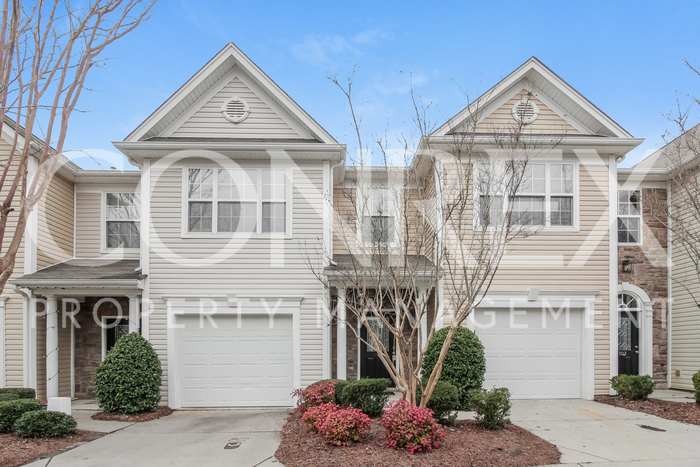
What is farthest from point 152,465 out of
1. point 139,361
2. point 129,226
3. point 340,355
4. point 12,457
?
point 129,226

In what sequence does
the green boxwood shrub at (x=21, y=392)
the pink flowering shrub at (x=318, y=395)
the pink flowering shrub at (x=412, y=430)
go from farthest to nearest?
the green boxwood shrub at (x=21, y=392), the pink flowering shrub at (x=318, y=395), the pink flowering shrub at (x=412, y=430)

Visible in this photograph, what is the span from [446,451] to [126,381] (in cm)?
625

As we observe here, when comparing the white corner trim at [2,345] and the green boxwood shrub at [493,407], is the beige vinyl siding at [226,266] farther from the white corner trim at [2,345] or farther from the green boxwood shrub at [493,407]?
the green boxwood shrub at [493,407]

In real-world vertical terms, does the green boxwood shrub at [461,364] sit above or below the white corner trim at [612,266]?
below

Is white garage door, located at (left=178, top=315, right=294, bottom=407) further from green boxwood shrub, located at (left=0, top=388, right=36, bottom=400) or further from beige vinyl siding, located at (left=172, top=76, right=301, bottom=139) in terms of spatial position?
beige vinyl siding, located at (left=172, top=76, right=301, bottom=139)

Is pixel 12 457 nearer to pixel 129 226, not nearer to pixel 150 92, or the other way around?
pixel 129 226

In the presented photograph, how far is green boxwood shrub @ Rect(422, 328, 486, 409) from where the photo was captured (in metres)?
9.62

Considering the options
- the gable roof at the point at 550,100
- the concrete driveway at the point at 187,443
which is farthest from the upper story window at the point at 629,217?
the concrete driveway at the point at 187,443

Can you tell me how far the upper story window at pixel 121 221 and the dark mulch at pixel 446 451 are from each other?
297 inches

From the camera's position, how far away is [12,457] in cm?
679

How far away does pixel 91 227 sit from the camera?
12.8 metres

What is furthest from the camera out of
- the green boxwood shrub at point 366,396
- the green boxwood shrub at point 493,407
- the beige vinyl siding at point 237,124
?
the beige vinyl siding at point 237,124

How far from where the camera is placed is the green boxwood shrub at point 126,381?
959 centimetres

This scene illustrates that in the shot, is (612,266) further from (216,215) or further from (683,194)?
(216,215)
